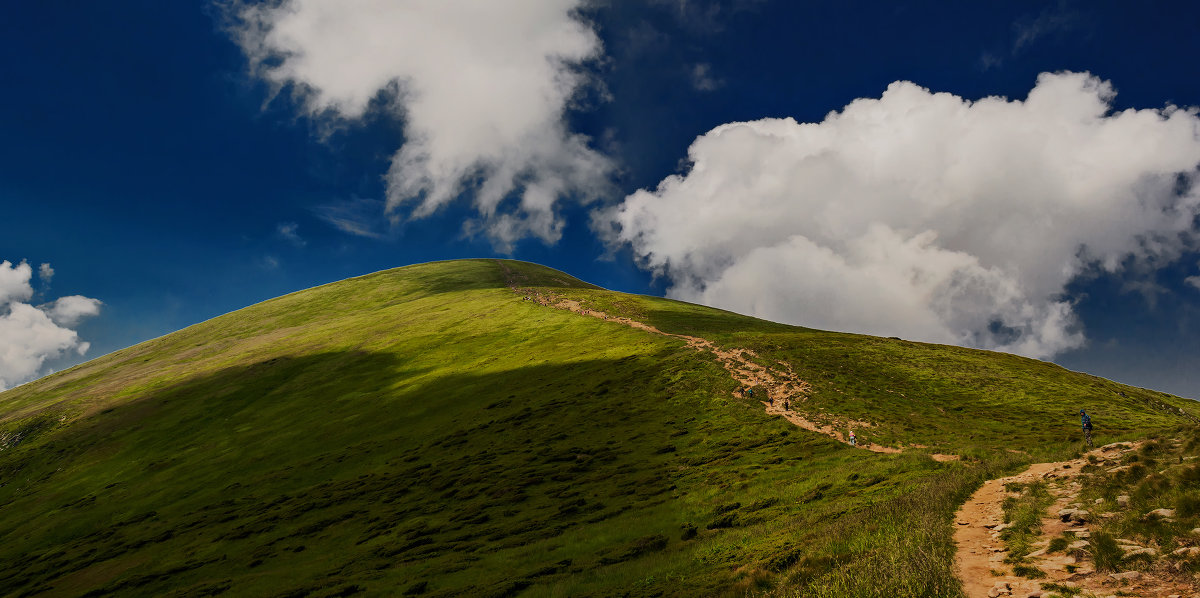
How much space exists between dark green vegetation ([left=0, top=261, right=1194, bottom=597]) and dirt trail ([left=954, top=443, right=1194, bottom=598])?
85cm

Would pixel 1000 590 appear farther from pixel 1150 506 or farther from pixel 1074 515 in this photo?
pixel 1150 506

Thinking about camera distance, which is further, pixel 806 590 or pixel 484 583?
pixel 484 583

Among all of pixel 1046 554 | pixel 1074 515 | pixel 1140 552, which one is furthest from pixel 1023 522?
pixel 1140 552

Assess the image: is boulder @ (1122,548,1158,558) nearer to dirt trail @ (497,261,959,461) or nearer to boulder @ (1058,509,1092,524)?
boulder @ (1058,509,1092,524)

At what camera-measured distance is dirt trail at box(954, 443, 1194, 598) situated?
11039 mm

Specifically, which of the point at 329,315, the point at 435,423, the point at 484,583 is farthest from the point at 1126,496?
the point at 329,315

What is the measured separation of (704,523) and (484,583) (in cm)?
1263

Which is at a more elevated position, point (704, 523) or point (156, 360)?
point (156, 360)

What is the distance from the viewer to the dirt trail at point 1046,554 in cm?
1104

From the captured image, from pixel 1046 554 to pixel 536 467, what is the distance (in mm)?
35048

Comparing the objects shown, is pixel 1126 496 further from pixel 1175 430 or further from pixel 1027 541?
pixel 1175 430

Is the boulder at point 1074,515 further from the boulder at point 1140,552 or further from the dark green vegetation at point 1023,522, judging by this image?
the boulder at point 1140,552

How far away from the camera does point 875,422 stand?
135 feet

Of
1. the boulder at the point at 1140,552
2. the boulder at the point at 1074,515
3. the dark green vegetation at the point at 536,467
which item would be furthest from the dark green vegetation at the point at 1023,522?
the boulder at the point at 1140,552
